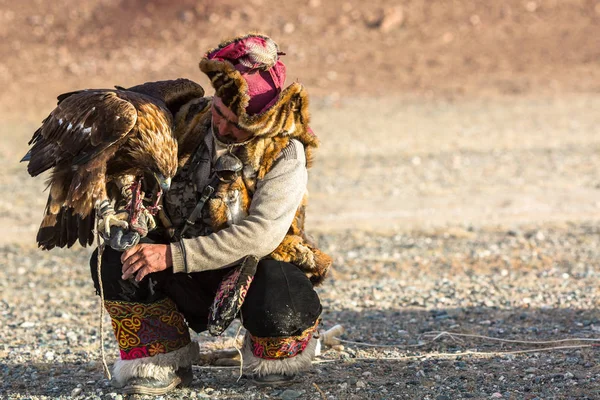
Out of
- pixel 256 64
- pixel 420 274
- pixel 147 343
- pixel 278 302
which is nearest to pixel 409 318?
pixel 420 274

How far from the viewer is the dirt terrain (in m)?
4.52

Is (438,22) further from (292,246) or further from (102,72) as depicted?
(292,246)

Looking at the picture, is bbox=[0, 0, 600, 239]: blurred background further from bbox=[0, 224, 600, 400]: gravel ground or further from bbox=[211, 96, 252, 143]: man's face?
bbox=[211, 96, 252, 143]: man's face

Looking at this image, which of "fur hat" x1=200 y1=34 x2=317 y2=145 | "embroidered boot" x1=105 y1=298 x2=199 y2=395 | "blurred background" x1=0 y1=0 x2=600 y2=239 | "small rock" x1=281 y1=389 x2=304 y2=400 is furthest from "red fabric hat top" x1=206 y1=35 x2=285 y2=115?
"blurred background" x1=0 y1=0 x2=600 y2=239

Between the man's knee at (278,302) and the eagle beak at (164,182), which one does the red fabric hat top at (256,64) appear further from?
the man's knee at (278,302)

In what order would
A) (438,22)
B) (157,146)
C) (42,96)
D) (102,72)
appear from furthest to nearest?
(438,22) → (102,72) → (42,96) → (157,146)

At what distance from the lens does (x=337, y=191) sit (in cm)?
1015

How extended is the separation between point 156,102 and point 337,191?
20.7ft

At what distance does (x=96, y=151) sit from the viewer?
376cm

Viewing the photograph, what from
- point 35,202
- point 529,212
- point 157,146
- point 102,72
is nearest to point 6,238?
point 35,202

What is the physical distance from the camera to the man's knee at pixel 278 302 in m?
3.87

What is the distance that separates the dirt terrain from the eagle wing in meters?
1.03

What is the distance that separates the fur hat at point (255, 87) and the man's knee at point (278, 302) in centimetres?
57

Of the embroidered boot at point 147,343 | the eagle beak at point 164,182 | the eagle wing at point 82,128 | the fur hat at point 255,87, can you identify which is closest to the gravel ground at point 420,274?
the embroidered boot at point 147,343
